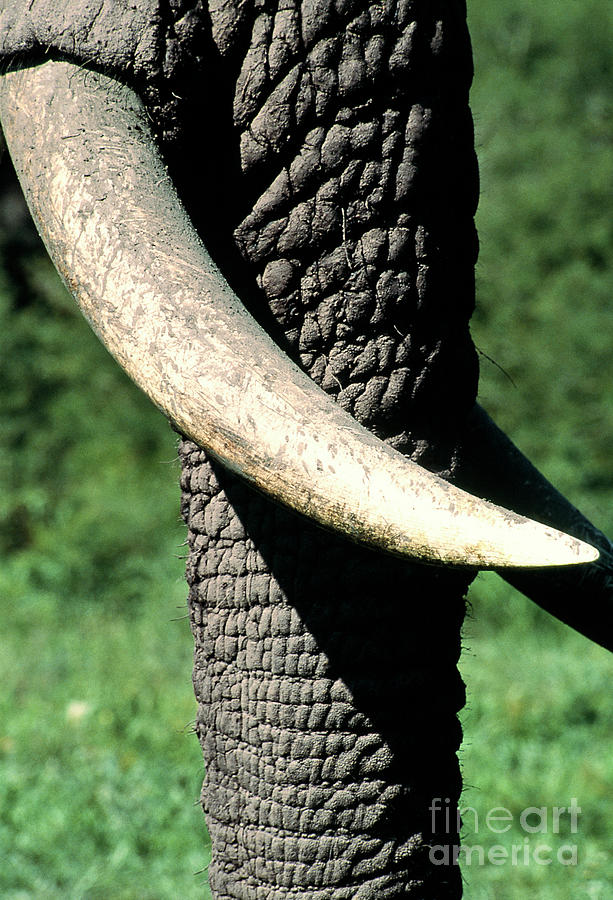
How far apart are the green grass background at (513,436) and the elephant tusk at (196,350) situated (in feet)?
7.54

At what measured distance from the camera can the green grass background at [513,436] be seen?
3.26m

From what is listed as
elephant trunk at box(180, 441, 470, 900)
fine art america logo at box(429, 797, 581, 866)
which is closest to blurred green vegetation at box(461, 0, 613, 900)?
fine art america logo at box(429, 797, 581, 866)

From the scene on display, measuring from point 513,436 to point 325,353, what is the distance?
3.46 metres

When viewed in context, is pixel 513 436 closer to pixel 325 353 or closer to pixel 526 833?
pixel 526 833

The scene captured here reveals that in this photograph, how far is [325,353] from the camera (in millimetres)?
1156

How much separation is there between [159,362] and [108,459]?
4014mm

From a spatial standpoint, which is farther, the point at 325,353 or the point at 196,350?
the point at 325,353

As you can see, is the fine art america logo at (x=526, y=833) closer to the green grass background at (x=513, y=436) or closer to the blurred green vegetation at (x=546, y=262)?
the green grass background at (x=513, y=436)

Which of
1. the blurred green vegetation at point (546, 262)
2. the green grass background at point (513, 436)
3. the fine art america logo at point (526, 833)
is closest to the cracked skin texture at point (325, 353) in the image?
the fine art america logo at point (526, 833)

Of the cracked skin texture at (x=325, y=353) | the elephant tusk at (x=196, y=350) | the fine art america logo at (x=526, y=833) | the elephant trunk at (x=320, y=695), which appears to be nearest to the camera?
the elephant tusk at (x=196, y=350)

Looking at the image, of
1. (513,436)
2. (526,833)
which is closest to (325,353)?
(526,833)

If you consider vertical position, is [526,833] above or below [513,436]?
below

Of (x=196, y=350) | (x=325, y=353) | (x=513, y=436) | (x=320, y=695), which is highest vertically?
(x=513, y=436)

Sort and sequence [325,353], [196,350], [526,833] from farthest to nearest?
[526,833] < [325,353] < [196,350]
